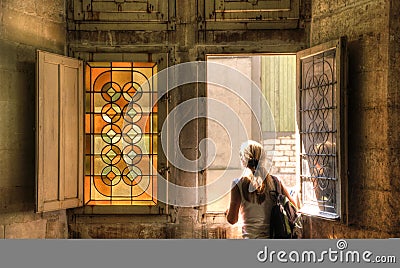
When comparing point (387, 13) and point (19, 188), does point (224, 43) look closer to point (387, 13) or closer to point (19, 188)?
point (387, 13)

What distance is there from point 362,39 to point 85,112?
10.8 ft

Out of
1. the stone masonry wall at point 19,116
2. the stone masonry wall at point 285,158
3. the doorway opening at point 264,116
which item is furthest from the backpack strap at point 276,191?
the stone masonry wall at point 285,158

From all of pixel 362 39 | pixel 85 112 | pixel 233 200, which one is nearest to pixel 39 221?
pixel 85 112

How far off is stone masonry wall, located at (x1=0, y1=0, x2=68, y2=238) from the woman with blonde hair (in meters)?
2.31

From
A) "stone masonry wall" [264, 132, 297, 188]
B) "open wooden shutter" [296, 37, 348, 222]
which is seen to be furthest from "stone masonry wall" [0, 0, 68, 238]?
"stone masonry wall" [264, 132, 297, 188]

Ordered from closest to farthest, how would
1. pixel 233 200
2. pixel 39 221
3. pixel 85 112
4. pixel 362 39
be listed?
pixel 233 200, pixel 362 39, pixel 39 221, pixel 85 112

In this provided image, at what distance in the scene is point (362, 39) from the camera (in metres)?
6.84

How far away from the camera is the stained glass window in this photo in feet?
26.6

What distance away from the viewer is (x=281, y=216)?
6414 mm

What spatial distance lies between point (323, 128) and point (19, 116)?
3210mm

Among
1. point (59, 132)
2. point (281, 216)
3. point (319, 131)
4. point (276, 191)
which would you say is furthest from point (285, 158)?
point (281, 216)

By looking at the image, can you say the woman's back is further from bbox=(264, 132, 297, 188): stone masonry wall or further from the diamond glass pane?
bbox=(264, 132, 297, 188): stone masonry wall

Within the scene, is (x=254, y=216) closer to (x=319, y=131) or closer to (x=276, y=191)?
(x=276, y=191)

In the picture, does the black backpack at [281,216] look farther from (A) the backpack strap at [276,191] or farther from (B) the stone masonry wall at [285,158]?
(B) the stone masonry wall at [285,158]
